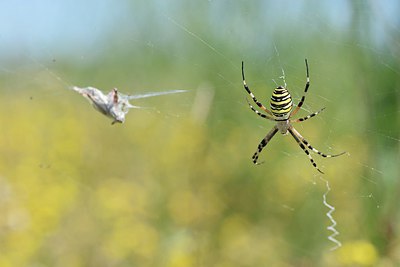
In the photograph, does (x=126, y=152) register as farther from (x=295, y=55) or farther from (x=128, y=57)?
(x=295, y=55)

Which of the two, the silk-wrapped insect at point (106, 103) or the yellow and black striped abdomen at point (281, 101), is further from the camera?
the silk-wrapped insect at point (106, 103)

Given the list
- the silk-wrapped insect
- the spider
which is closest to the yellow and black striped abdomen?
the spider

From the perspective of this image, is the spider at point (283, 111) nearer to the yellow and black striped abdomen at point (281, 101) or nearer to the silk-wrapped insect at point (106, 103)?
the yellow and black striped abdomen at point (281, 101)

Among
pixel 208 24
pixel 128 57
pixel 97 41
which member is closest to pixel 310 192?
pixel 208 24

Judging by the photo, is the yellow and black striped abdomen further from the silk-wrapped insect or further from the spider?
the silk-wrapped insect

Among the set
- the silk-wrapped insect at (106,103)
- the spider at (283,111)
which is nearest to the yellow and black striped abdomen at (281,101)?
the spider at (283,111)

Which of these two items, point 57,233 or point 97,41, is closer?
point 57,233
